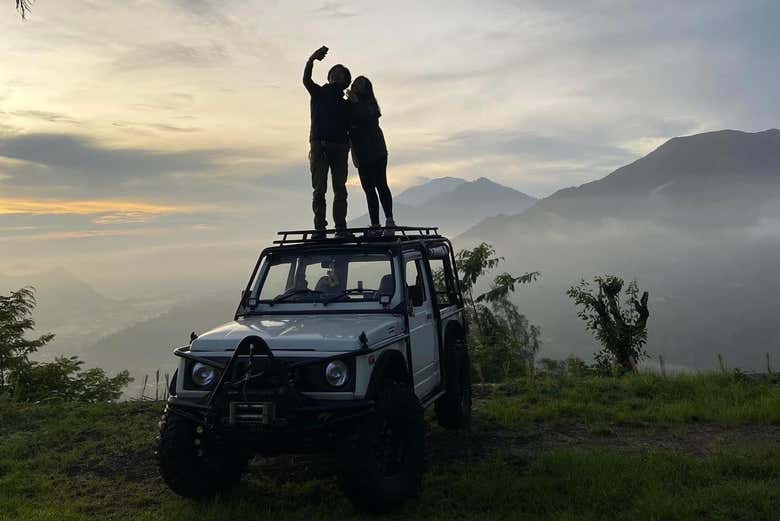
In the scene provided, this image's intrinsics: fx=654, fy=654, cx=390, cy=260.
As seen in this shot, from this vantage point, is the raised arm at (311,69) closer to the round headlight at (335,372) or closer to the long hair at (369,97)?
the long hair at (369,97)

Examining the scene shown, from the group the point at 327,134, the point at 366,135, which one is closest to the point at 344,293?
the point at 327,134

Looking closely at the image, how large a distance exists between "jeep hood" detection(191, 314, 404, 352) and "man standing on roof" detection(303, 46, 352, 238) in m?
3.81

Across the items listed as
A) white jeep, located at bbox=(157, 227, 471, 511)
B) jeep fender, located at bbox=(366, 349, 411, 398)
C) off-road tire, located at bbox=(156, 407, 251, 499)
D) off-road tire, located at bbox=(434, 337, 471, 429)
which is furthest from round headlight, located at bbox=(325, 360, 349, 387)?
off-road tire, located at bbox=(434, 337, 471, 429)

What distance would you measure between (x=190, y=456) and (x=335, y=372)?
1639 millimetres

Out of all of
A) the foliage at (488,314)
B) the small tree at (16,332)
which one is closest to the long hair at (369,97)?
the foliage at (488,314)

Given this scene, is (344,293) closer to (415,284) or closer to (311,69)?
(415,284)

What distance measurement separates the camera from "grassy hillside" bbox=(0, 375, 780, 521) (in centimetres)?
584

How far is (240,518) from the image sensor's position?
5.67 m

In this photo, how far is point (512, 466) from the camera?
715cm

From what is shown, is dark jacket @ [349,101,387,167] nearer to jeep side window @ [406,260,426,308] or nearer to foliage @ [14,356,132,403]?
jeep side window @ [406,260,426,308]

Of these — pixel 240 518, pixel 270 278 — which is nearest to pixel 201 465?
pixel 240 518

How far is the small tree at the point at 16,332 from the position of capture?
26.4 metres

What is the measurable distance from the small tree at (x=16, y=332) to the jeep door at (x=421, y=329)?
77.4ft

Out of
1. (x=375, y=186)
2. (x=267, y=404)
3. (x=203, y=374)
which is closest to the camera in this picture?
(x=267, y=404)
